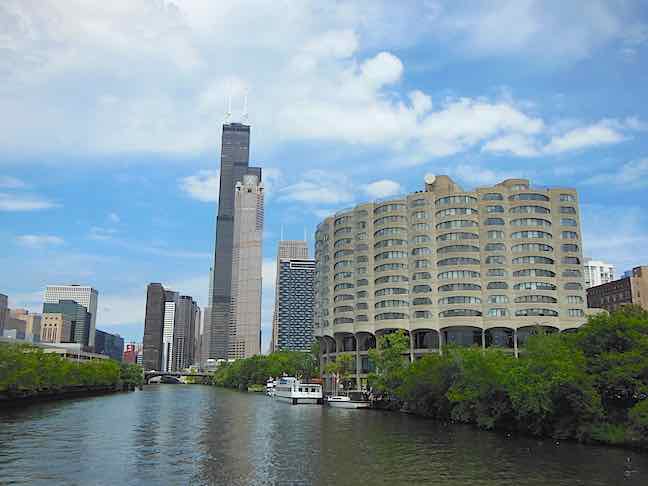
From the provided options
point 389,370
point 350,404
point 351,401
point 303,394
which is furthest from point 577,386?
point 303,394

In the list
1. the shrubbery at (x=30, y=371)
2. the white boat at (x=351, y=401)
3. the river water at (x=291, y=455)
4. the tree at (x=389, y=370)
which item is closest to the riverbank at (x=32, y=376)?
the shrubbery at (x=30, y=371)

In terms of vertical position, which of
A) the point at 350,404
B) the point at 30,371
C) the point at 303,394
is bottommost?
the point at 350,404

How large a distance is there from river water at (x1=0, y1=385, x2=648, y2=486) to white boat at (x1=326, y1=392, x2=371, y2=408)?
1910 inches

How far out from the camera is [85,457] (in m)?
67.0

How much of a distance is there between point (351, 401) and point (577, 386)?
296 feet

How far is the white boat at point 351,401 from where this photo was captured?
156 m

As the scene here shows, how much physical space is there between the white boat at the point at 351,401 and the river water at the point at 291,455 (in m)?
48.5

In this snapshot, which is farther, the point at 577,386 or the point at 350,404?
the point at 350,404

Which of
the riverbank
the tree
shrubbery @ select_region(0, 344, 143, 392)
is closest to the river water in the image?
shrubbery @ select_region(0, 344, 143, 392)

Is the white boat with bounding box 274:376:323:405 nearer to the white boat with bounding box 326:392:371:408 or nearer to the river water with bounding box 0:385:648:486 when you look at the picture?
the white boat with bounding box 326:392:371:408

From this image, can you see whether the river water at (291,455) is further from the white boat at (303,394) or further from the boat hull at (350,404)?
the white boat at (303,394)

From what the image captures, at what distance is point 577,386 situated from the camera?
7831cm

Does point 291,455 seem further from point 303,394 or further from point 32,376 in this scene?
point 303,394

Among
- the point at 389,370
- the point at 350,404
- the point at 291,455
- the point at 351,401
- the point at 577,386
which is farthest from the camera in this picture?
the point at 351,401
